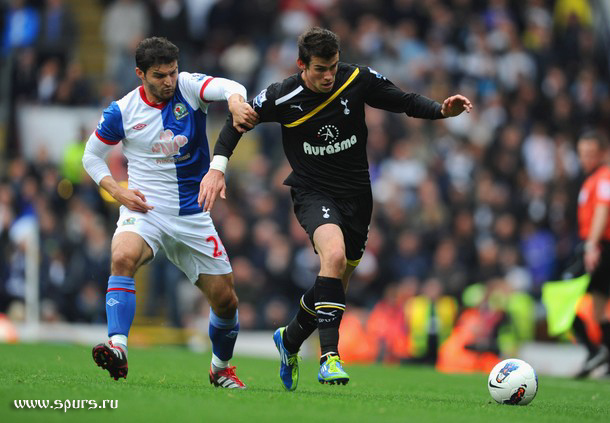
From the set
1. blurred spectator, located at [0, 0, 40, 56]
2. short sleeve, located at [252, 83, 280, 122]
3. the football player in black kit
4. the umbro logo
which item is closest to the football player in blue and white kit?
short sleeve, located at [252, 83, 280, 122]

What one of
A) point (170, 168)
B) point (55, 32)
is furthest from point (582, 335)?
point (55, 32)

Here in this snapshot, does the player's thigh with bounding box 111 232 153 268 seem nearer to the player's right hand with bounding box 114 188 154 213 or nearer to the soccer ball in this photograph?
the player's right hand with bounding box 114 188 154 213

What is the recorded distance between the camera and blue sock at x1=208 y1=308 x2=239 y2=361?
8.30 m

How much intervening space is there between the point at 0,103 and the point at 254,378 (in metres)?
11.9

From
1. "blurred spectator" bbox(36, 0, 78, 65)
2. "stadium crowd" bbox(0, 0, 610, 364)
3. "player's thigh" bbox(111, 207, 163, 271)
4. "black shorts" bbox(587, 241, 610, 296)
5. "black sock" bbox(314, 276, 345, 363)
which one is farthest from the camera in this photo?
"blurred spectator" bbox(36, 0, 78, 65)

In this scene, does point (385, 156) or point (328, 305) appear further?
point (385, 156)

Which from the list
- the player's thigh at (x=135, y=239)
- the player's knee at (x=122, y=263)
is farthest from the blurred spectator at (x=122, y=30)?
the player's knee at (x=122, y=263)

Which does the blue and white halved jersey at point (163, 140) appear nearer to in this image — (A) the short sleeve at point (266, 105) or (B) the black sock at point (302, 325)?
(A) the short sleeve at point (266, 105)

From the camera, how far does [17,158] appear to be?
18.8 metres

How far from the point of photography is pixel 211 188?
24.8 ft

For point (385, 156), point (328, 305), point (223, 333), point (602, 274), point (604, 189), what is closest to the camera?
point (328, 305)

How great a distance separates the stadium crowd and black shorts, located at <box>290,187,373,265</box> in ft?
24.5

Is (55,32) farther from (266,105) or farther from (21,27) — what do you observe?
(266,105)

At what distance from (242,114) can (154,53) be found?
2.64 ft
